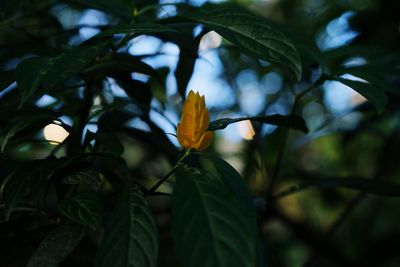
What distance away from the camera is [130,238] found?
24.5 inches

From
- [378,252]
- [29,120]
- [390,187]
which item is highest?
[29,120]

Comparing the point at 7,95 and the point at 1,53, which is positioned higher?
the point at 1,53

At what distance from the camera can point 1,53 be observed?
1153mm

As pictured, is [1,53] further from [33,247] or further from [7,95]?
[33,247]

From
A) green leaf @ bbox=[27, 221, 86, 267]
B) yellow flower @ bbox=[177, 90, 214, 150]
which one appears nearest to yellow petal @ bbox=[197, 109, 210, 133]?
yellow flower @ bbox=[177, 90, 214, 150]

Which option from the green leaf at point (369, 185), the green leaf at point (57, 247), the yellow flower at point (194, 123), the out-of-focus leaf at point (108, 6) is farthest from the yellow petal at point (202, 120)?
the green leaf at point (369, 185)

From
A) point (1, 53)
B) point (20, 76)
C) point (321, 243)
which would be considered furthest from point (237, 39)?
point (321, 243)

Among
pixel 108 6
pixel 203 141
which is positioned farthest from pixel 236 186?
pixel 108 6

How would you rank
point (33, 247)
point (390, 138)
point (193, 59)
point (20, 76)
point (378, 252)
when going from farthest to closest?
point (378, 252) < point (390, 138) < point (193, 59) < point (33, 247) < point (20, 76)

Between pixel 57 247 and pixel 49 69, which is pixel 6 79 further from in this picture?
pixel 57 247

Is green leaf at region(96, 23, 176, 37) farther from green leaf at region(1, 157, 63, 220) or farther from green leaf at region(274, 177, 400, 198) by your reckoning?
green leaf at region(274, 177, 400, 198)

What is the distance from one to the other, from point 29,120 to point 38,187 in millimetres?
107

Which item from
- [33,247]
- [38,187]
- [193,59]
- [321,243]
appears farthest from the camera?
[321,243]

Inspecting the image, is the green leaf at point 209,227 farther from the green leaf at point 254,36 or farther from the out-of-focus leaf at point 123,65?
the out-of-focus leaf at point 123,65
